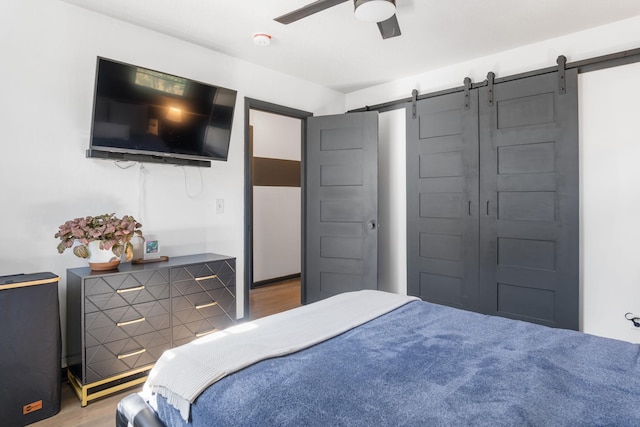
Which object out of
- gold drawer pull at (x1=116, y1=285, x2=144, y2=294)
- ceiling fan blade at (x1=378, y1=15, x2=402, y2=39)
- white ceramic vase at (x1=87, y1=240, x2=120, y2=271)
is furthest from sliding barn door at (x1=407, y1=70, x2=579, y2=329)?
white ceramic vase at (x1=87, y1=240, x2=120, y2=271)

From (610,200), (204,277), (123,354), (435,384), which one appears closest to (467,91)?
(610,200)

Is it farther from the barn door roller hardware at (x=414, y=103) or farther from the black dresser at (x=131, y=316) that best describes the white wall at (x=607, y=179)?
the black dresser at (x=131, y=316)

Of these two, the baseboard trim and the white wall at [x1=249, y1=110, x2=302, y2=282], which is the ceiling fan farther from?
the baseboard trim

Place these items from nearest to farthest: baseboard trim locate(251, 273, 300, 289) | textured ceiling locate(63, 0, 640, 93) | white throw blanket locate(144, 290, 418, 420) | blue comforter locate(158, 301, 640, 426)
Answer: blue comforter locate(158, 301, 640, 426) < white throw blanket locate(144, 290, 418, 420) < textured ceiling locate(63, 0, 640, 93) < baseboard trim locate(251, 273, 300, 289)

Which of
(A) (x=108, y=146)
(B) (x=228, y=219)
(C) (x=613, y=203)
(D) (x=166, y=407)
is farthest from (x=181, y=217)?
(C) (x=613, y=203)

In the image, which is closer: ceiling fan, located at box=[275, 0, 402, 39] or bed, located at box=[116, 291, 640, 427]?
bed, located at box=[116, 291, 640, 427]

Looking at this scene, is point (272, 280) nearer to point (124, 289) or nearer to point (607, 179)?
point (124, 289)

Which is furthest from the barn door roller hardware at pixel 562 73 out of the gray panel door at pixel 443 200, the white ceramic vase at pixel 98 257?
the white ceramic vase at pixel 98 257

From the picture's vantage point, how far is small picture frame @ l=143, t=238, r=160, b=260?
2.76 metres

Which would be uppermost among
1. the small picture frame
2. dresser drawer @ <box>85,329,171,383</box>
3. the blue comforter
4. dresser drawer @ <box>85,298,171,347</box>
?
the small picture frame

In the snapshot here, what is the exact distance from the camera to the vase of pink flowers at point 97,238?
2.26 m

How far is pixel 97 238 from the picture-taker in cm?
230

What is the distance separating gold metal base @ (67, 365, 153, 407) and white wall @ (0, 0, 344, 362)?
57 cm

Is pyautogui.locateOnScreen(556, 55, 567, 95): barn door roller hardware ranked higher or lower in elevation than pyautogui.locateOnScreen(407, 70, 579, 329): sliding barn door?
higher
